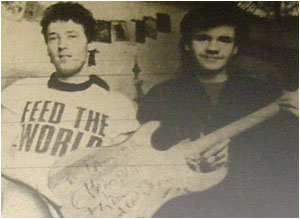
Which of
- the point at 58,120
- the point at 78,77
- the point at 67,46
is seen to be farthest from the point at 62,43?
the point at 58,120

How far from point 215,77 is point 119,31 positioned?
362 millimetres

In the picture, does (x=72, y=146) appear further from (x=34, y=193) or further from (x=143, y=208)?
(x=143, y=208)

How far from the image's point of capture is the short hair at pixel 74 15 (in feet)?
5.34

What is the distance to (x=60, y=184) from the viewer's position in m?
1.60

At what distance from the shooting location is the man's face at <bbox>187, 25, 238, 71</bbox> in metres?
1.64

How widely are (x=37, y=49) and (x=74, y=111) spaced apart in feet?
0.80

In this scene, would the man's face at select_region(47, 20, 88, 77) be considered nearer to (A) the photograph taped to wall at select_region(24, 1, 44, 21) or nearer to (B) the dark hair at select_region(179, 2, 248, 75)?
(A) the photograph taped to wall at select_region(24, 1, 44, 21)

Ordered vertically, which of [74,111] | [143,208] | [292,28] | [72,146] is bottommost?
[143,208]

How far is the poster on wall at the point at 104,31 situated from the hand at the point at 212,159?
501 millimetres

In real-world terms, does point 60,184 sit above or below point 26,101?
below

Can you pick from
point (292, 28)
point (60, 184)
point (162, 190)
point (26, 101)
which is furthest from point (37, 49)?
point (292, 28)

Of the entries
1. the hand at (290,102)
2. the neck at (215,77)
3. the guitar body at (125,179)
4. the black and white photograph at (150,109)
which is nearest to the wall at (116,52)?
the black and white photograph at (150,109)

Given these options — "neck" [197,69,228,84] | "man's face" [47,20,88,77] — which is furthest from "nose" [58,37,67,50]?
"neck" [197,69,228,84]

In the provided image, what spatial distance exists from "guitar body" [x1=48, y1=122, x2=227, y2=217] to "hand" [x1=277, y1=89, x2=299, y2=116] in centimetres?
31
